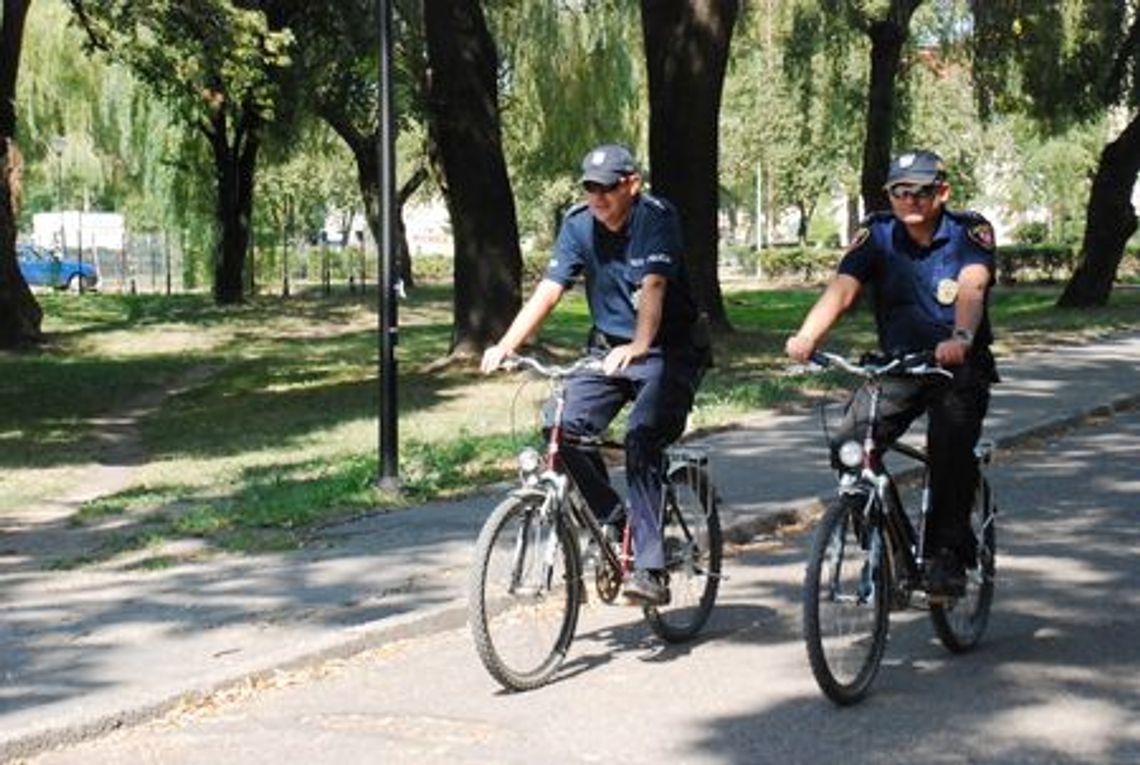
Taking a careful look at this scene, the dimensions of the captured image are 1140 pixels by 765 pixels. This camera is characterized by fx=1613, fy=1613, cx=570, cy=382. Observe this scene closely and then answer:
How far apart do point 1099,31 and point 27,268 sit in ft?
132

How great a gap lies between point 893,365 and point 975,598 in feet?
4.01

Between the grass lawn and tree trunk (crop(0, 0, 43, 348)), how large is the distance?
749 mm

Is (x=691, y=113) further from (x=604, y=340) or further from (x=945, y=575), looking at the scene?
(x=945, y=575)

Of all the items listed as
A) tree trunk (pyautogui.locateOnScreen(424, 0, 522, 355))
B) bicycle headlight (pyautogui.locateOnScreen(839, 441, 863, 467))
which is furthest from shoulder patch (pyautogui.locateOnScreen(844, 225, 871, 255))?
tree trunk (pyautogui.locateOnScreen(424, 0, 522, 355))

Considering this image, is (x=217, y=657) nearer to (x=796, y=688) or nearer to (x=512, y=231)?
(x=796, y=688)

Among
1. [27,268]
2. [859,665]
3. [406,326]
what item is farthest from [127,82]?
[859,665]

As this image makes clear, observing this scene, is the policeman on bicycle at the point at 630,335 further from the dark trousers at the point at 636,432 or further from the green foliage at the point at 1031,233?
the green foliage at the point at 1031,233

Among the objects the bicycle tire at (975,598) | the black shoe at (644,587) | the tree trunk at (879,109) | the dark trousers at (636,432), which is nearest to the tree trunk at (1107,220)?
the tree trunk at (879,109)

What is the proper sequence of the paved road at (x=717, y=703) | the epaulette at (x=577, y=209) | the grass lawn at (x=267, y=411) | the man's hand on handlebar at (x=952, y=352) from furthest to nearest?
the grass lawn at (x=267, y=411)
the epaulette at (x=577, y=209)
the man's hand on handlebar at (x=952, y=352)
the paved road at (x=717, y=703)

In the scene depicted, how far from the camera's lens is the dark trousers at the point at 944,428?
6066mm

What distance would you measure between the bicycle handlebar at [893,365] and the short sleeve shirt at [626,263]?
69 cm

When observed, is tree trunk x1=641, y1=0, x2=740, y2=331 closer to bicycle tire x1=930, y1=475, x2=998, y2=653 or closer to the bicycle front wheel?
bicycle tire x1=930, y1=475, x2=998, y2=653

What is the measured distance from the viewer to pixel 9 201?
85.9 ft

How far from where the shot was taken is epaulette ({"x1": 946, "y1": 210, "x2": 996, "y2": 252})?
6098mm
